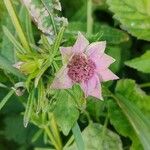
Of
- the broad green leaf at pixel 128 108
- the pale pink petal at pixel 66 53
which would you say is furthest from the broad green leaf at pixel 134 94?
the pale pink petal at pixel 66 53

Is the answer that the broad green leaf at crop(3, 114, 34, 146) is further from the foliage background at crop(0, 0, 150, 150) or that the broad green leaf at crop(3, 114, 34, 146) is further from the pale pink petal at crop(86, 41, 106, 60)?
the pale pink petal at crop(86, 41, 106, 60)

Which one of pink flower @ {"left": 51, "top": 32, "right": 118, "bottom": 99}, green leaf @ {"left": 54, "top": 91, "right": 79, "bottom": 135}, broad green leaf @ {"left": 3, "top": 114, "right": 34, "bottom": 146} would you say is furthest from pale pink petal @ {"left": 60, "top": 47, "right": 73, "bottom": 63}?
broad green leaf @ {"left": 3, "top": 114, "right": 34, "bottom": 146}

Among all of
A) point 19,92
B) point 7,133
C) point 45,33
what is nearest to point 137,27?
point 45,33

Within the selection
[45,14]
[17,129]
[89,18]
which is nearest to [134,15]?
[89,18]

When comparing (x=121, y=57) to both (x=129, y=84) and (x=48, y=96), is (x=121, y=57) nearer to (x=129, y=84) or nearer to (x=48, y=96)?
(x=129, y=84)

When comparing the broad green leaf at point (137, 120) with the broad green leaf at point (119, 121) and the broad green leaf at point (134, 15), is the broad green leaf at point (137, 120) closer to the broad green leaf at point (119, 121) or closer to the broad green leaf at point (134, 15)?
the broad green leaf at point (119, 121)

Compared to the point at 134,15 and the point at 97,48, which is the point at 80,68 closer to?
the point at 97,48
